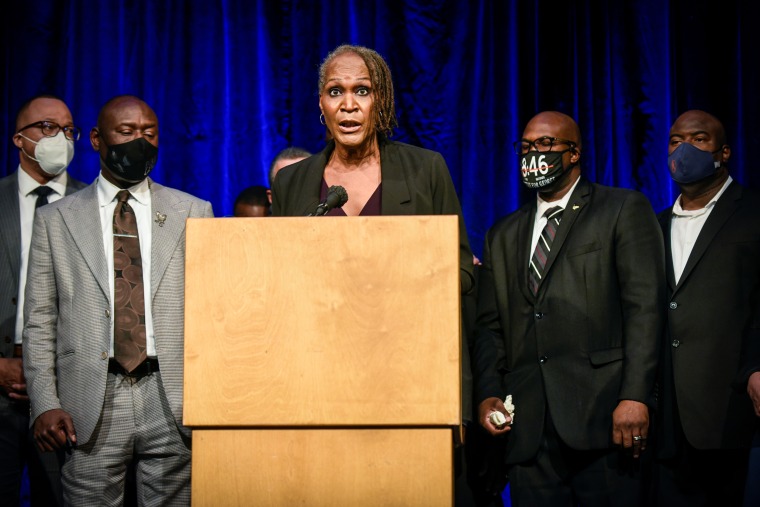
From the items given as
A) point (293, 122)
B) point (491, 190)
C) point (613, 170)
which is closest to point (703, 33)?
Answer: point (613, 170)

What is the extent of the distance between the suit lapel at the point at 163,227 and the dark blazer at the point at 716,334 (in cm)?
197

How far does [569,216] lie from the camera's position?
11.9 feet

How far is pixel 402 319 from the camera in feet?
7.11

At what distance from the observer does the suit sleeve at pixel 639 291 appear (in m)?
3.33

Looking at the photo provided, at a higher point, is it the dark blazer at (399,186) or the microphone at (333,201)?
the dark blazer at (399,186)

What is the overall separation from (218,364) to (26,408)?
6.40ft

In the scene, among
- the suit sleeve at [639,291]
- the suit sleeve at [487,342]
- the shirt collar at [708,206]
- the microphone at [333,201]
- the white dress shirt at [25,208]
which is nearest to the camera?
the microphone at [333,201]

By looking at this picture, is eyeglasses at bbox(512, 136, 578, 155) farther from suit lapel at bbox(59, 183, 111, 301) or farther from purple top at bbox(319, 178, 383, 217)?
suit lapel at bbox(59, 183, 111, 301)

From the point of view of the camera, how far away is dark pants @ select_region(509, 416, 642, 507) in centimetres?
336

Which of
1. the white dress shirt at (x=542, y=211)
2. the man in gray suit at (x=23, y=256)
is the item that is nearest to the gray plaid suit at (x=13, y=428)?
the man in gray suit at (x=23, y=256)

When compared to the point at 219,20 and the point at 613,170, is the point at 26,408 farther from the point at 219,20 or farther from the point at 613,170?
the point at 613,170

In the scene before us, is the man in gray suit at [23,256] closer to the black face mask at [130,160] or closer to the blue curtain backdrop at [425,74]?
the black face mask at [130,160]

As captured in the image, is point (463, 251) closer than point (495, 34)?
Yes

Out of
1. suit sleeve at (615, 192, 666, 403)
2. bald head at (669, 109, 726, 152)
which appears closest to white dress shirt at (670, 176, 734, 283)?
bald head at (669, 109, 726, 152)
